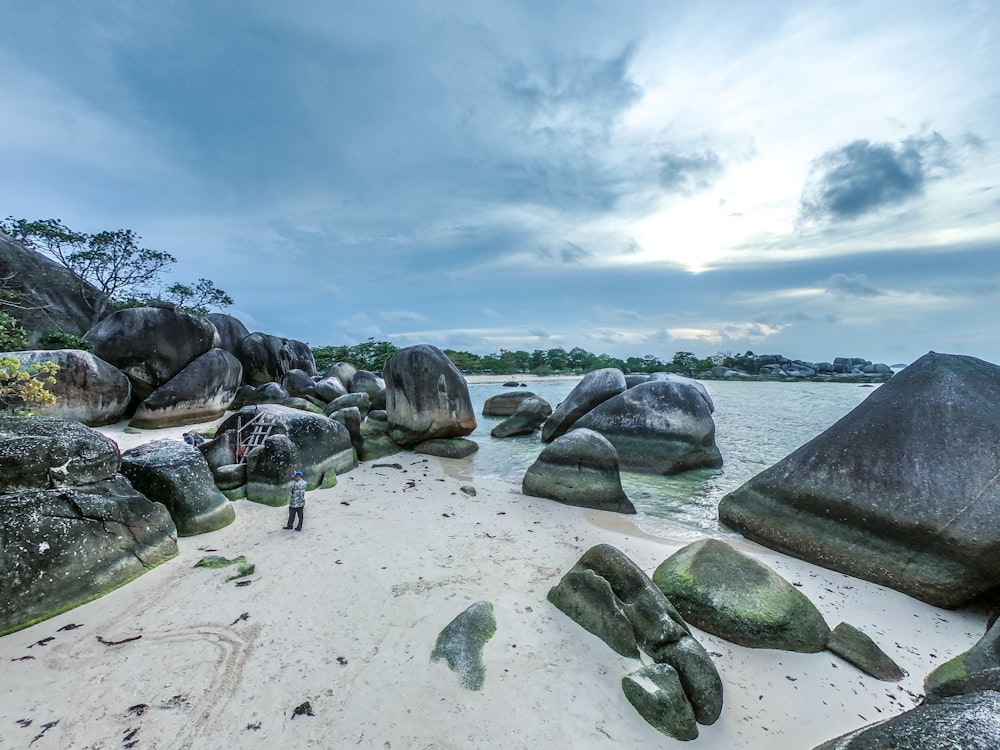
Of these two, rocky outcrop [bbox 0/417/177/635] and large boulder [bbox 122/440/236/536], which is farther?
large boulder [bbox 122/440/236/536]

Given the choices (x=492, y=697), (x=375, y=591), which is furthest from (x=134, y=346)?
(x=492, y=697)

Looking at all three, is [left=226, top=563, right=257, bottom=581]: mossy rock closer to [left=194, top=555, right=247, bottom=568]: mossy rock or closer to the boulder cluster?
[left=194, top=555, right=247, bottom=568]: mossy rock

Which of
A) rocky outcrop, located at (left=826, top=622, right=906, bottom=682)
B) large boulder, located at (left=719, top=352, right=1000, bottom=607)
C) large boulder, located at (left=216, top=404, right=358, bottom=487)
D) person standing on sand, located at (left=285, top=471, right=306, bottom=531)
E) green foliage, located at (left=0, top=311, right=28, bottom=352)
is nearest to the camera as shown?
rocky outcrop, located at (left=826, top=622, right=906, bottom=682)

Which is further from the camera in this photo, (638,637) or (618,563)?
(618,563)

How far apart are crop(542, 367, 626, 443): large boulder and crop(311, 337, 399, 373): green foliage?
3888 centimetres

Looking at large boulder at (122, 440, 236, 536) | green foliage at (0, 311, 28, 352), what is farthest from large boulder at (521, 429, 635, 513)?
green foliage at (0, 311, 28, 352)

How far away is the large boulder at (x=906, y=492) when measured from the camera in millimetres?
4914

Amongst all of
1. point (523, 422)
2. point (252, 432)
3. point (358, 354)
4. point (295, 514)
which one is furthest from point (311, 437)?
point (358, 354)

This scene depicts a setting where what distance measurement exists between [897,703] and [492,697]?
3441mm

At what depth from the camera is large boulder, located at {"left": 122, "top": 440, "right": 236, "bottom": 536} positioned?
5.79 meters

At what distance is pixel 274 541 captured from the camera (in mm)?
5852

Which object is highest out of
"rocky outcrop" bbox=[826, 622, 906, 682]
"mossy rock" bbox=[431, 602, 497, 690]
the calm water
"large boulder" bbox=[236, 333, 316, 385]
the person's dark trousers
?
"large boulder" bbox=[236, 333, 316, 385]

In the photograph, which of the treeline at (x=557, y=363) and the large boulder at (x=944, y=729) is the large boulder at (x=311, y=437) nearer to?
the large boulder at (x=944, y=729)

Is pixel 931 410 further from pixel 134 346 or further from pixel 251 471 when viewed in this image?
pixel 134 346
